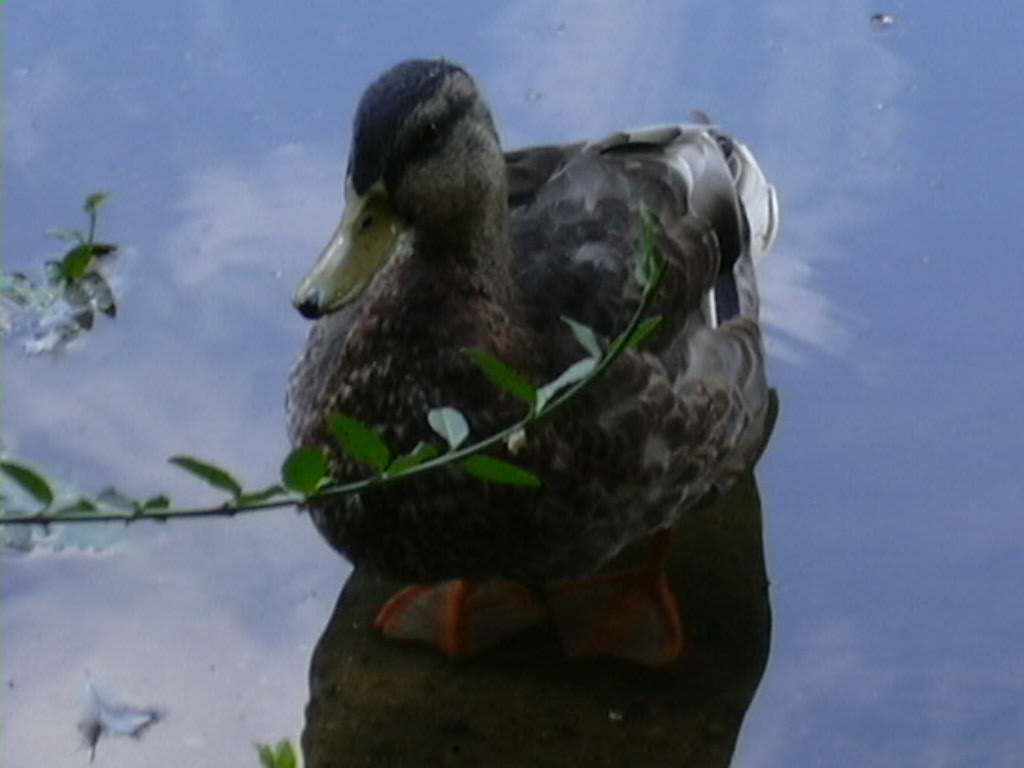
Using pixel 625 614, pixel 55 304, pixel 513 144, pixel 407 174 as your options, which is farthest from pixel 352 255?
pixel 513 144

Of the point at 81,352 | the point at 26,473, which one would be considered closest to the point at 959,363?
the point at 81,352

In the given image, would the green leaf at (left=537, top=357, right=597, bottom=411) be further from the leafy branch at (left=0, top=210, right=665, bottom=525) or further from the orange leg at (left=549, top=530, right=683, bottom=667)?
the orange leg at (left=549, top=530, right=683, bottom=667)

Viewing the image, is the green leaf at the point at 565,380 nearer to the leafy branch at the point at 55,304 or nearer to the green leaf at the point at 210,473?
the green leaf at the point at 210,473

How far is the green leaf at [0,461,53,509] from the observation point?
131 centimetres

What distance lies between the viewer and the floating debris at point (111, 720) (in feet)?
9.36

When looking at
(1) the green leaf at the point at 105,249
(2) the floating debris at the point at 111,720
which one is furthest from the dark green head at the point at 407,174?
(1) the green leaf at the point at 105,249

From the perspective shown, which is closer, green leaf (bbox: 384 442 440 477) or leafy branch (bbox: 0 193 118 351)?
green leaf (bbox: 384 442 440 477)

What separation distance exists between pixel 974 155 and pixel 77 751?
7.12 ft

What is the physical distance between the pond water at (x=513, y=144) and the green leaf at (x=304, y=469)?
0.80 meters

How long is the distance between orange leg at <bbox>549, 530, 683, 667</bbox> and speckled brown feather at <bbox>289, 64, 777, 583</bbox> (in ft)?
0.54

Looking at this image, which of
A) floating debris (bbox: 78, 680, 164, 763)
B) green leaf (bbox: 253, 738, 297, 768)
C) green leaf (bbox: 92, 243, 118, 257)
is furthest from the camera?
green leaf (bbox: 92, 243, 118, 257)

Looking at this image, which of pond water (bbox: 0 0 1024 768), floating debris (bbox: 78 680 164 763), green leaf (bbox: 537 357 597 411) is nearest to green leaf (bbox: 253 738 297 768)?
green leaf (bbox: 537 357 597 411)

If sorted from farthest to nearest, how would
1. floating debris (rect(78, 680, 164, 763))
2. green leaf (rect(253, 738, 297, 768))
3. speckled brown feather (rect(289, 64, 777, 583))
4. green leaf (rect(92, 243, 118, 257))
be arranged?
green leaf (rect(92, 243, 118, 257)), floating debris (rect(78, 680, 164, 763)), speckled brown feather (rect(289, 64, 777, 583)), green leaf (rect(253, 738, 297, 768))

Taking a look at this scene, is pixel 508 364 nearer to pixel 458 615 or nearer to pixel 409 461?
pixel 458 615
